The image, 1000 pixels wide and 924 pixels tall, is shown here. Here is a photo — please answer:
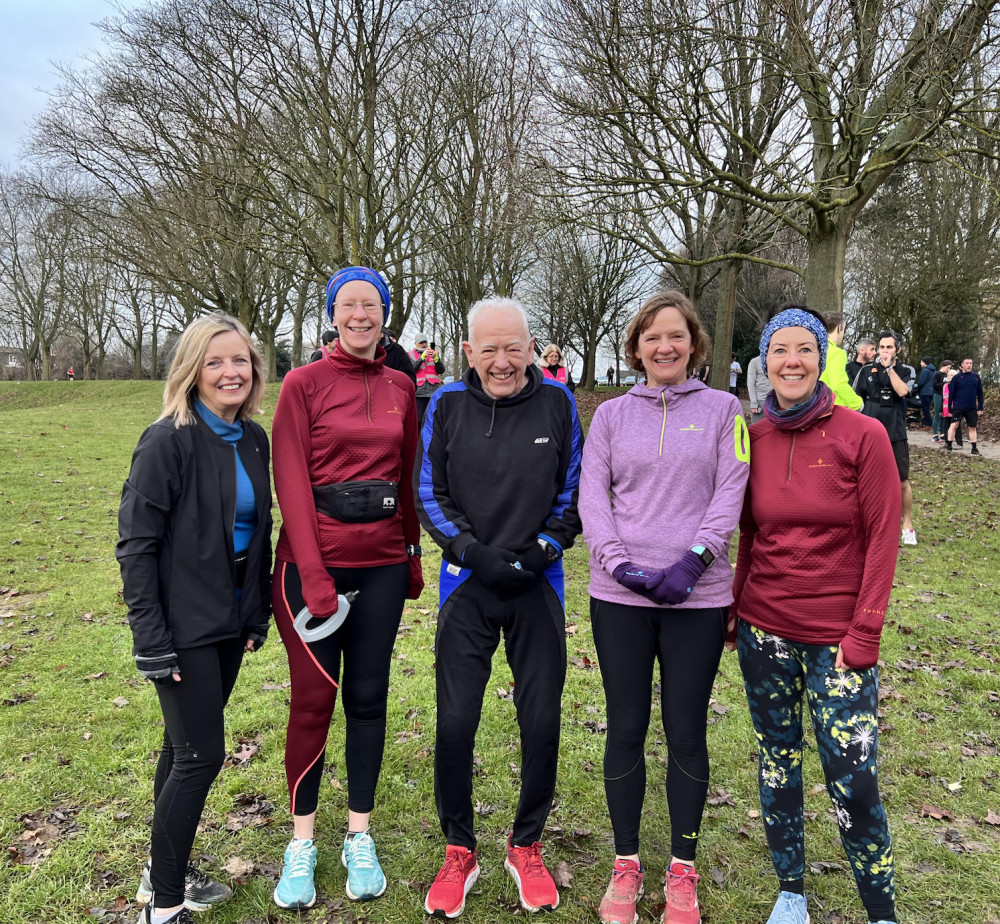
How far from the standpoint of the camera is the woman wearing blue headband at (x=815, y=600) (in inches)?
92.5

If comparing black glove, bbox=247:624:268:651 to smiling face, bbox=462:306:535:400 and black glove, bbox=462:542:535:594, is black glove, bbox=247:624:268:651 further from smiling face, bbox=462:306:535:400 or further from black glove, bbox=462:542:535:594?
smiling face, bbox=462:306:535:400

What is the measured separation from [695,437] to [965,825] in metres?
2.56

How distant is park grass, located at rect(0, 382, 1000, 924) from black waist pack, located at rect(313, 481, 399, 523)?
1613mm

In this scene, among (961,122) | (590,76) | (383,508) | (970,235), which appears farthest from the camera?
(970,235)

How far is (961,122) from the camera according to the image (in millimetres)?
8523

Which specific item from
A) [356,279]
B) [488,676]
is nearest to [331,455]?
[356,279]

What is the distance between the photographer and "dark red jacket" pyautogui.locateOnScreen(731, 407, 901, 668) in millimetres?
2342

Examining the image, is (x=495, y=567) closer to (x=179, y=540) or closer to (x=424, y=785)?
(x=179, y=540)

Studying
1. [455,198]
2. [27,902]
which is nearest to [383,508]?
[27,902]

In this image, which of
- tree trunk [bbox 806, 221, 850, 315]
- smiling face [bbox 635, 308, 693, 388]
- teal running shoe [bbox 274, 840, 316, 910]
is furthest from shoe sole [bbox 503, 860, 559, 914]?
tree trunk [bbox 806, 221, 850, 315]

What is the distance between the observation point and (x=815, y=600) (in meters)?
2.43

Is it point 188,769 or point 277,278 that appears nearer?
point 188,769

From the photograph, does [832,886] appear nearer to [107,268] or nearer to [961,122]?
[961,122]

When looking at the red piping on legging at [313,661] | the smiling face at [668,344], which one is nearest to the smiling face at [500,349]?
the smiling face at [668,344]
